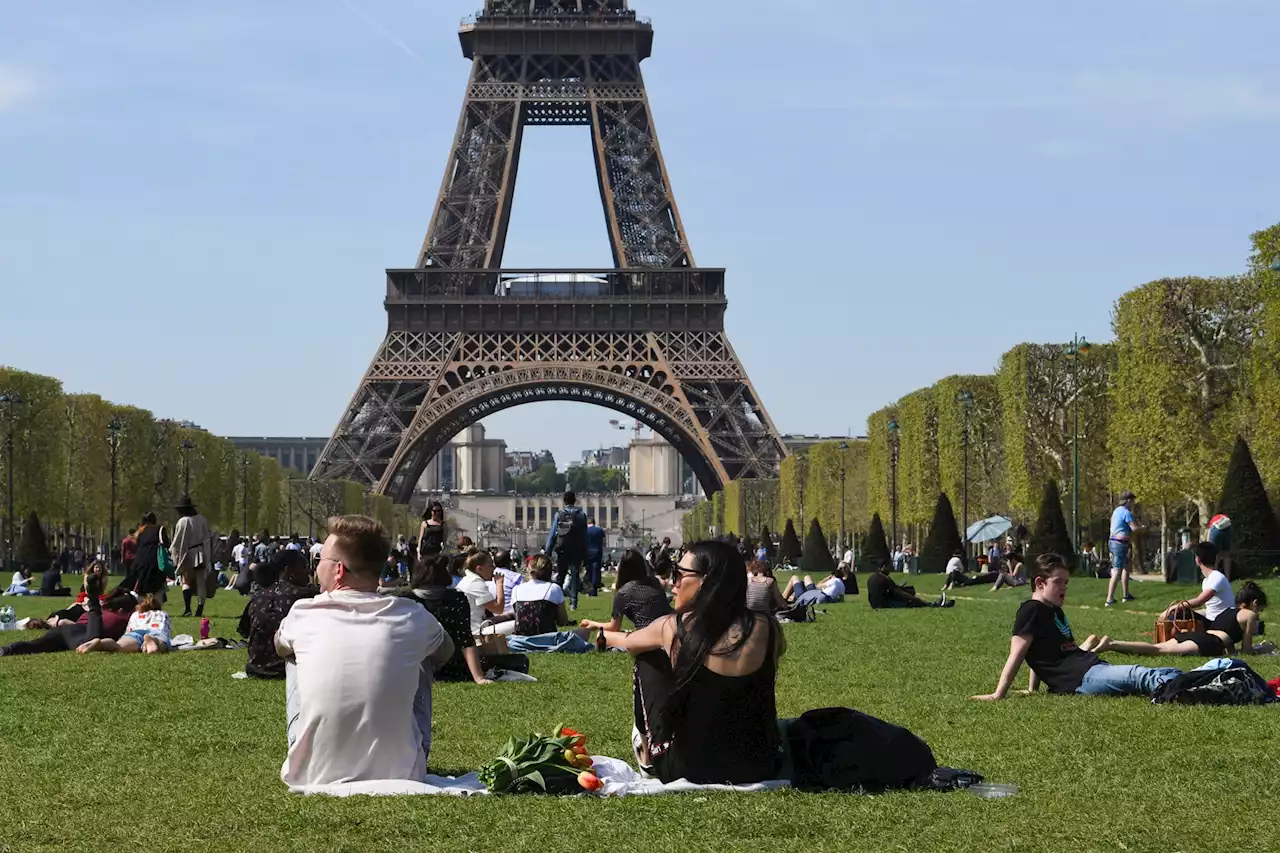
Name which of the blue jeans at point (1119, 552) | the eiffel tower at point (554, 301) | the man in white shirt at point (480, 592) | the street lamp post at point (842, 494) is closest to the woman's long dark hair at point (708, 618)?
the man in white shirt at point (480, 592)

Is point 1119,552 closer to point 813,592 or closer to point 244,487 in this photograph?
point 813,592

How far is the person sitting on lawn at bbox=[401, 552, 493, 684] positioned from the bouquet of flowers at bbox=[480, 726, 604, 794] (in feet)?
14.5

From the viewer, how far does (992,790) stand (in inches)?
298

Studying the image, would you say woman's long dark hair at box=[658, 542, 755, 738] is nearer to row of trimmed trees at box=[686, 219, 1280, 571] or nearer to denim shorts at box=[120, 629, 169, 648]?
denim shorts at box=[120, 629, 169, 648]

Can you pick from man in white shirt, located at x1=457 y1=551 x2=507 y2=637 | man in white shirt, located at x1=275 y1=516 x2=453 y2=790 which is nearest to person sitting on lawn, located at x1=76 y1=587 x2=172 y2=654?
man in white shirt, located at x1=457 y1=551 x2=507 y2=637

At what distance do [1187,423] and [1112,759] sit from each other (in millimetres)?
30306

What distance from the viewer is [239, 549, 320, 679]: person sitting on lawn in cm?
1221

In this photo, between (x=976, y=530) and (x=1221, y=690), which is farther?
(x=976, y=530)

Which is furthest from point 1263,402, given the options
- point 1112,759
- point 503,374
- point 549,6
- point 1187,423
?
point 549,6

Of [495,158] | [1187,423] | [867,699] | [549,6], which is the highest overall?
[549,6]

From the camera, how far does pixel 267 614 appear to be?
1244cm

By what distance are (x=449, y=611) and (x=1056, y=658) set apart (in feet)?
12.6

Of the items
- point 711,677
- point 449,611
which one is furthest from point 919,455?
point 711,677

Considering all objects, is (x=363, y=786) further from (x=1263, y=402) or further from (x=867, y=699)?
(x=1263, y=402)
